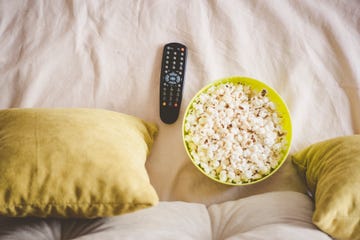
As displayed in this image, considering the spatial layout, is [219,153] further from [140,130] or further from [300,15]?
[300,15]

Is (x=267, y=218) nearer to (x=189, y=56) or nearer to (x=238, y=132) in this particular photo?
(x=238, y=132)

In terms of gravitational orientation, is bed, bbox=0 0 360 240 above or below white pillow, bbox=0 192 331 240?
above

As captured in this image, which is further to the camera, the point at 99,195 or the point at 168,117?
A: the point at 168,117

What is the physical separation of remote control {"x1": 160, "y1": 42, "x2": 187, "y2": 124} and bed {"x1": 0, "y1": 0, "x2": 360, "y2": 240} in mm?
23

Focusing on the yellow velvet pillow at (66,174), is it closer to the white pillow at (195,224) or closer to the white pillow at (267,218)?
the white pillow at (195,224)

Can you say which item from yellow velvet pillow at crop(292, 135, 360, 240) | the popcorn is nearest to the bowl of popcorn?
the popcorn

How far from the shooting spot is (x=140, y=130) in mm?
897

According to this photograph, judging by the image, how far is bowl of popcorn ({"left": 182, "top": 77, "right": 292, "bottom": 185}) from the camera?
884mm

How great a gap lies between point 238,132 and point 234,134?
12mm

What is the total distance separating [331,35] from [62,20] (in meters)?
0.81

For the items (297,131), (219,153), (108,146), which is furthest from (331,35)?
(108,146)

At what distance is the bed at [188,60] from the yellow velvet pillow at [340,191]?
0.17m

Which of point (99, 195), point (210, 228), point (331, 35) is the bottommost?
point (210, 228)

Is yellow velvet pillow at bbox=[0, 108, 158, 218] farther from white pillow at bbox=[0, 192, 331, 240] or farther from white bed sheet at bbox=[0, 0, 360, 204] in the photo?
white bed sheet at bbox=[0, 0, 360, 204]
